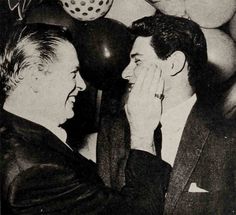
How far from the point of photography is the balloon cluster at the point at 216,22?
199cm

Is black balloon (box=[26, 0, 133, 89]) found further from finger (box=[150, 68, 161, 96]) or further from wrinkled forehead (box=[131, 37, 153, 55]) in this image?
finger (box=[150, 68, 161, 96])

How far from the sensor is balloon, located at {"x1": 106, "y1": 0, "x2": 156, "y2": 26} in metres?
2.02

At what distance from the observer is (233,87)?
6.58 feet

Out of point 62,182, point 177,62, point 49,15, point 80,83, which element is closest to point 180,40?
point 177,62

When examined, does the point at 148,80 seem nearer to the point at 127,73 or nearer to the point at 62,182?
the point at 127,73

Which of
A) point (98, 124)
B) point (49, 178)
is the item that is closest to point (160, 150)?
point (98, 124)

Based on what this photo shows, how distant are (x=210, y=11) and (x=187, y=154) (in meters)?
0.58

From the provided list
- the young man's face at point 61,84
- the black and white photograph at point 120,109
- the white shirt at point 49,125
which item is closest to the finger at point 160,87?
the black and white photograph at point 120,109

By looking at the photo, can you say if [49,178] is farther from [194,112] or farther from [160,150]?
[194,112]

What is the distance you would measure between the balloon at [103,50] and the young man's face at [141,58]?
0.02 meters

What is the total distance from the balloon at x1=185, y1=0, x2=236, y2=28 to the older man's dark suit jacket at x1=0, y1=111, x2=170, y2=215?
0.58 metres

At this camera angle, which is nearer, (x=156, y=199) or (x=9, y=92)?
(x=156, y=199)

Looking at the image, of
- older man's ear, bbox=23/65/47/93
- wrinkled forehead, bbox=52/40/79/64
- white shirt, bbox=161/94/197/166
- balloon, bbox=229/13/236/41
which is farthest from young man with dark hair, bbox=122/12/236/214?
older man's ear, bbox=23/65/47/93

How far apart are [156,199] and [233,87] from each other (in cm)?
54
